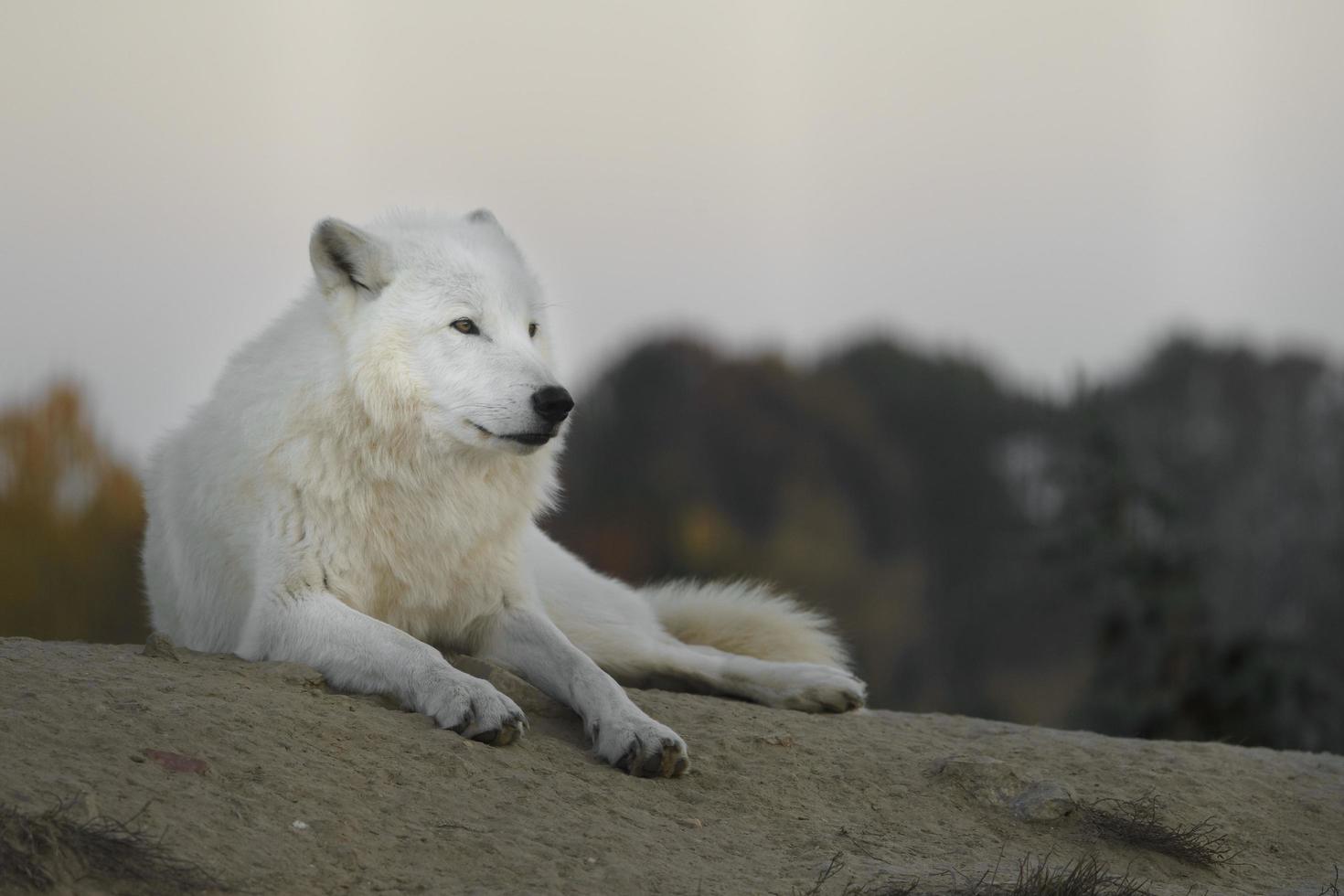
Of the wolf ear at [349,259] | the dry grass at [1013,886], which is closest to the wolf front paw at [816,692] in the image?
the dry grass at [1013,886]

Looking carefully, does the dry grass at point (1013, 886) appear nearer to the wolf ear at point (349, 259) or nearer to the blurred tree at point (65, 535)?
the wolf ear at point (349, 259)

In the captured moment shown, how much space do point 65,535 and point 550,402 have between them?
28.8 feet

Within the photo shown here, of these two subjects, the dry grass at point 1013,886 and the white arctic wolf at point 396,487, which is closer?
the dry grass at point 1013,886

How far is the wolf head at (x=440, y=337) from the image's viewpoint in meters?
4.50

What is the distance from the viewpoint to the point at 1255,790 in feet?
16.4

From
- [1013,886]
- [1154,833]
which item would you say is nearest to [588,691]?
[1013,886]

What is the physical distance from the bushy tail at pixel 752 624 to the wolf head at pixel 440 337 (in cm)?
170

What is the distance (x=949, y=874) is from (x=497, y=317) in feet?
7.57

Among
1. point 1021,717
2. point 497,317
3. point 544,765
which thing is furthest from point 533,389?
point 1021,717

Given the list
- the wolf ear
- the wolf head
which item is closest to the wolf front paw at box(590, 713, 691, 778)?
the wolf head

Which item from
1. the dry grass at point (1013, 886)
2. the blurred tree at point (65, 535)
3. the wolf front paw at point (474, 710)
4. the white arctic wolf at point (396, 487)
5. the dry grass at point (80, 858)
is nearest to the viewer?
the dry grass at point (80, 858)

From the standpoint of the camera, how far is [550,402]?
4.46 meters

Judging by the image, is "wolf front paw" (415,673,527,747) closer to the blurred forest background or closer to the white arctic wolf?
the white arctic wolf

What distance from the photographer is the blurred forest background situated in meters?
12.0
